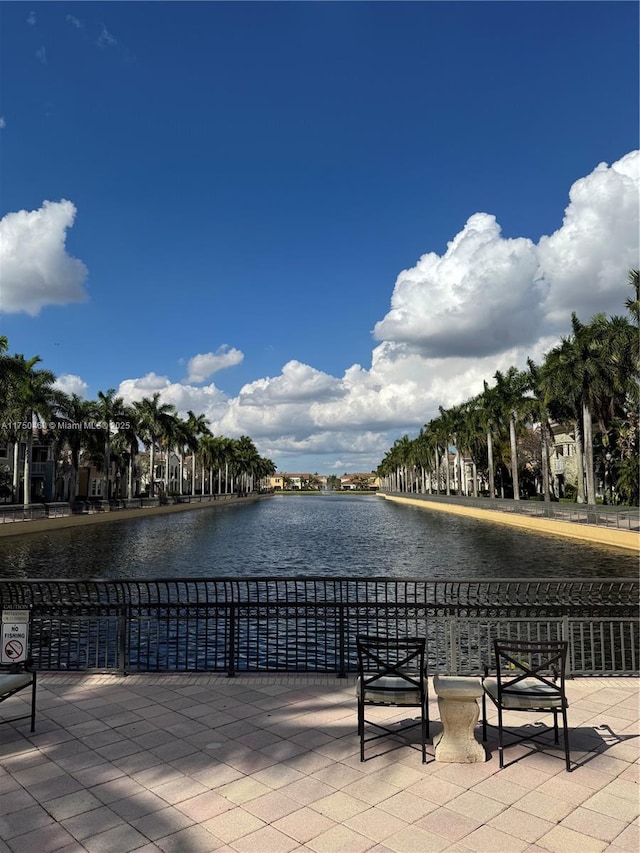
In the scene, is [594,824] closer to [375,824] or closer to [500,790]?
[500,790]

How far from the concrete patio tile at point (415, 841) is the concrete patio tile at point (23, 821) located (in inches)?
102

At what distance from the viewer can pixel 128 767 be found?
210 inches

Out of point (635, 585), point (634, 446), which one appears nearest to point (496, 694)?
point (635, 585)

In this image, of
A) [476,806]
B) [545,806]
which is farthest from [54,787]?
[545,806]

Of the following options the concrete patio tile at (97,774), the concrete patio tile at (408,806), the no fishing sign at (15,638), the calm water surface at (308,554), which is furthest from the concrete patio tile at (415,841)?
the calm water surface at (308,554)

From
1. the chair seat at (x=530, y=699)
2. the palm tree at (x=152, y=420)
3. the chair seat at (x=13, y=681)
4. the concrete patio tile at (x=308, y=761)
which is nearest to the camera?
the concrete patio tile at (x=308, y=761)

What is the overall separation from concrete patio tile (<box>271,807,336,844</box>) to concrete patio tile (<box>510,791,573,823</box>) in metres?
1.57

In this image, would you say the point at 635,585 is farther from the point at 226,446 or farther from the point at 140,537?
the point at 226,446

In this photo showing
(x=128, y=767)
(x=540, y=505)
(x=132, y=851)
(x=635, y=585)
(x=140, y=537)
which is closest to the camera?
(x=132, y=851)

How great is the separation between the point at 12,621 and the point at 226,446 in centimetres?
11611

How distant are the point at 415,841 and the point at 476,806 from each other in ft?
2.43

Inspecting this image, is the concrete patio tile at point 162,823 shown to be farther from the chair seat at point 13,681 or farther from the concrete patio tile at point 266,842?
the chair seat at point 13,681

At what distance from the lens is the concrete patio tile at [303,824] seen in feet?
13.9

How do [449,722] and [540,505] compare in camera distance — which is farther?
[540,505]
